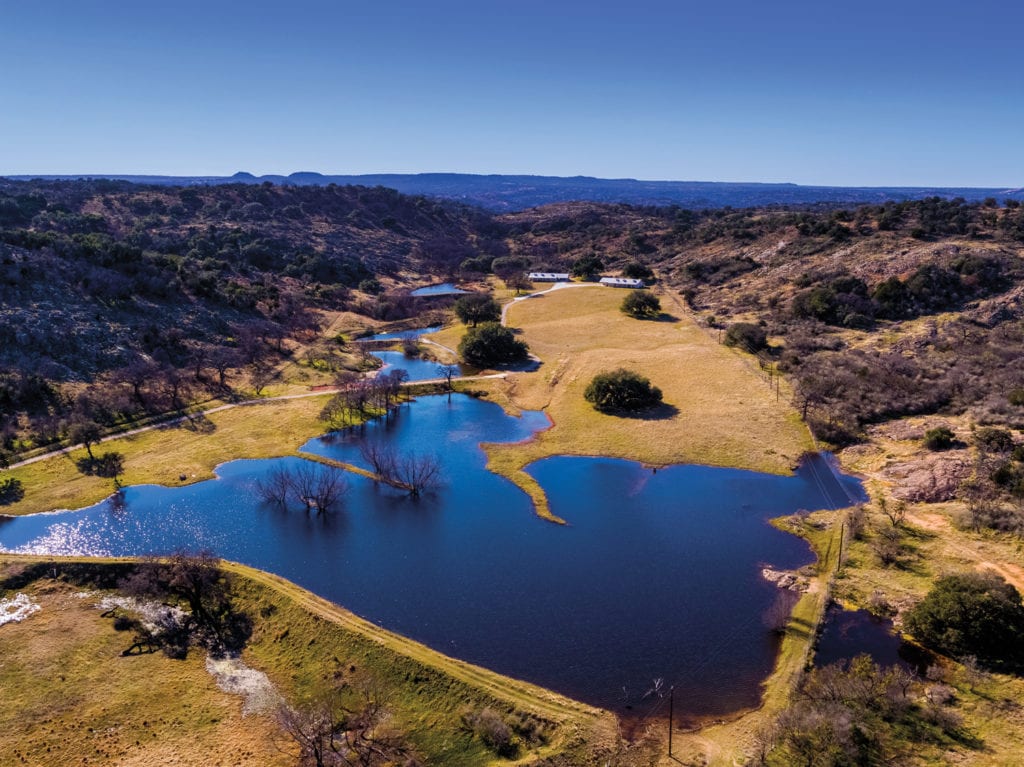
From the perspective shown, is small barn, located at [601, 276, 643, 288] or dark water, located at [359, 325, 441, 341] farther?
small barn, located at [601, 276, 643, 288]

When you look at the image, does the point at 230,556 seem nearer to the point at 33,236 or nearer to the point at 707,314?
the point at 33,236

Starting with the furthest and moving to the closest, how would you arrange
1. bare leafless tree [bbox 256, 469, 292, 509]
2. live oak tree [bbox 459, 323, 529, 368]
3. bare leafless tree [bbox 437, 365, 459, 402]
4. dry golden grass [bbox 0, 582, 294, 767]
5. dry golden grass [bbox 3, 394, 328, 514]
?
live oak tree [bbox 459, 323, 529, 368], bare leafless tree [bbox 437, 365, 459, 402], dry golden grass [bbox 3, 394, 328, 514], bare leafless tree [bbox 256, 469, 292, 509], dry golden grass [bbox 0, 582, 294, 767]

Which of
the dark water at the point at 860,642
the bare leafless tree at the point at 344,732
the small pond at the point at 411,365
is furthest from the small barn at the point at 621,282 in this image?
the bare leafless tree at the point at 344,732

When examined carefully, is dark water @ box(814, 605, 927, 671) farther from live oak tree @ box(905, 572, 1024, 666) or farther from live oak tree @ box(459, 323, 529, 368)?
live oak tree @ box(459, 323, 529, 368)

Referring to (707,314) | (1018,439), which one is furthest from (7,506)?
(707,314)

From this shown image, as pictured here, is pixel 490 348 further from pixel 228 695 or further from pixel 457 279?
pixel 457 279

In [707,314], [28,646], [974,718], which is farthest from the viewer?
[707,314]

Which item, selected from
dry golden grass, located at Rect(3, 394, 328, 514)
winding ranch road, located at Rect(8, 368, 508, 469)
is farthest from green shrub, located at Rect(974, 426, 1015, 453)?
dry golden grass, located at Rect(3, 394, 328, 514)

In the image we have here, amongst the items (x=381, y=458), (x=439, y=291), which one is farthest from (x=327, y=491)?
(x=439, y=291)
